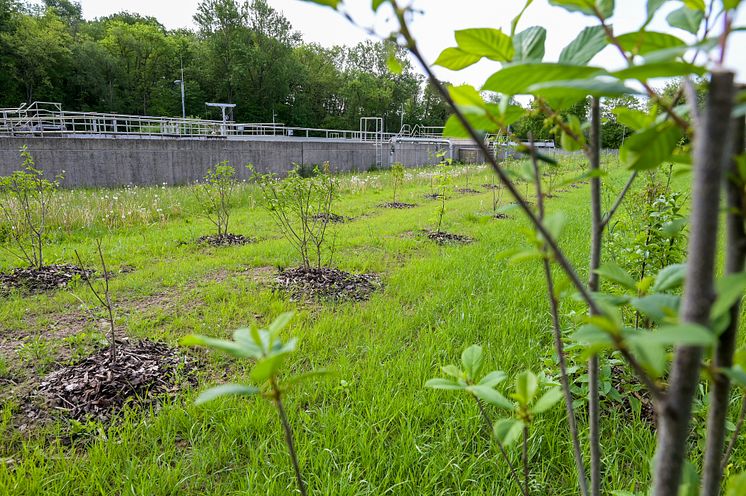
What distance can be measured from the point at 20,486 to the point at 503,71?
2628mm

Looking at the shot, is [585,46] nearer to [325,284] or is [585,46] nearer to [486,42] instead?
[486,42]

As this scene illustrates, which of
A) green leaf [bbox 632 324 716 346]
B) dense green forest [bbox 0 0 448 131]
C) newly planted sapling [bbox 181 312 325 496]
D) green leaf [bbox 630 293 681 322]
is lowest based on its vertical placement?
newly planted sapling [bbox 181 312 325 496]

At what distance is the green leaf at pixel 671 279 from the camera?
62 cm

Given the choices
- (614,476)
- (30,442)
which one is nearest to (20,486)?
(30,442)

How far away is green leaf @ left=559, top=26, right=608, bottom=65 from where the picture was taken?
590mm

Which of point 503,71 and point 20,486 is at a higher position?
point 503,71

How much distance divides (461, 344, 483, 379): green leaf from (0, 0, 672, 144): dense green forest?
3576 centimetres

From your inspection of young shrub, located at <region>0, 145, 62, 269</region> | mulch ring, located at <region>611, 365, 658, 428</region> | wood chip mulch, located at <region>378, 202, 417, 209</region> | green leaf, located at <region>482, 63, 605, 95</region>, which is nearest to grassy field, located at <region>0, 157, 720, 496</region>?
mulch ring, located at <region>611, 365, 658, 428</region>

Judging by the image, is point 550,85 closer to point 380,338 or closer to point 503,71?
point 503,71

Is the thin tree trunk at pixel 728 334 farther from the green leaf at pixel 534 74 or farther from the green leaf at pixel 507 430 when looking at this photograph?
the green leaf at pixel 507 430

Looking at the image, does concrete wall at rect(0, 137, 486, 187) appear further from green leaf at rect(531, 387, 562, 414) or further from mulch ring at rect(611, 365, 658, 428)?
green leaf at rect(531, 387, 562, 414)

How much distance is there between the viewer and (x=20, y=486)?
2.01 metres

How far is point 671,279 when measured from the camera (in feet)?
2.09

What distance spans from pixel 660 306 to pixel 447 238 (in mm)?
6624
